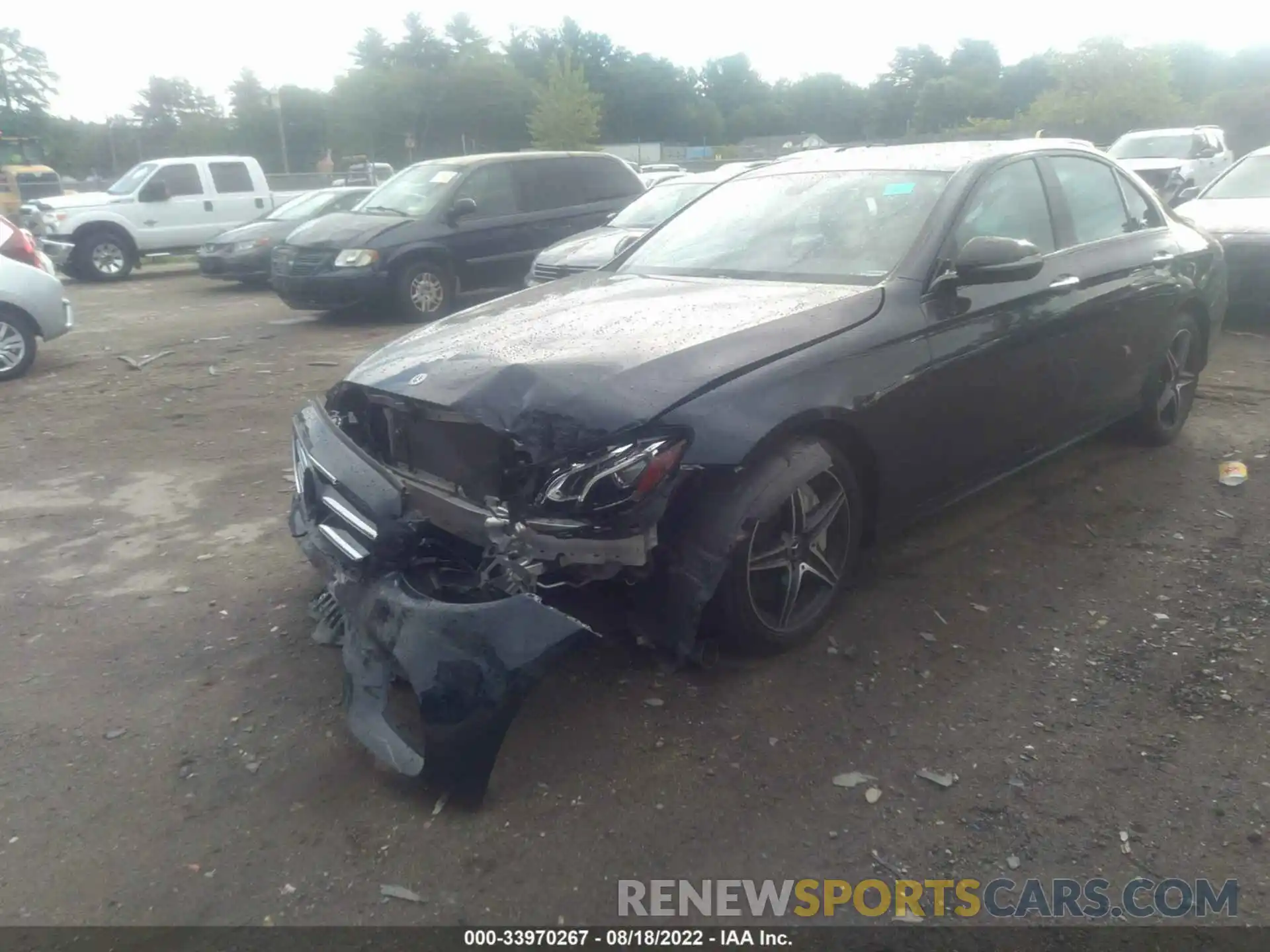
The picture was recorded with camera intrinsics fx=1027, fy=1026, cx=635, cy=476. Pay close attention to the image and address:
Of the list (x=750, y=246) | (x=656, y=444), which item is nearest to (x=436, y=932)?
(x=656, y=444)

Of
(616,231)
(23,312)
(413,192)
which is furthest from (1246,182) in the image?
(23,312)

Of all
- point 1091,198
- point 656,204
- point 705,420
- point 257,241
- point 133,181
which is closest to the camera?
point 705,420

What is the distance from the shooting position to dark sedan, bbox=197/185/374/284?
48.6 feet

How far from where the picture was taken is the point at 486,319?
4.04m

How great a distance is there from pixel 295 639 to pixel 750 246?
248 cm

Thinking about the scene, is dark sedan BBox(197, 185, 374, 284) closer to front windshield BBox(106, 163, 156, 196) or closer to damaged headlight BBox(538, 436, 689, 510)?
front windshield BBox(106, 163, 156, 196)

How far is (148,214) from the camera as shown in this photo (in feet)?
56.2

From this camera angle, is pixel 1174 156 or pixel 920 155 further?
pixel 1174 156

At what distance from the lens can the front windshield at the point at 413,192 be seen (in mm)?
11484

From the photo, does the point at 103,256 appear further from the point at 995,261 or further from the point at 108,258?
the point at 995,261

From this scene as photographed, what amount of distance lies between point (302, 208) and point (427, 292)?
5.51m

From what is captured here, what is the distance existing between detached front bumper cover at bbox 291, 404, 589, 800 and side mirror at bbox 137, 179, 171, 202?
16.0 metres

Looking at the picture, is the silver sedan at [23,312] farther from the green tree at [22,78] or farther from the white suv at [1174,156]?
the green tree at [22,78]

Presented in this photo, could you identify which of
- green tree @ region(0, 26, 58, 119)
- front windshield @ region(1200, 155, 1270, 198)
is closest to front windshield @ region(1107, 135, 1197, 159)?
front windshield @ region(1200, 155, 1270, 198)
